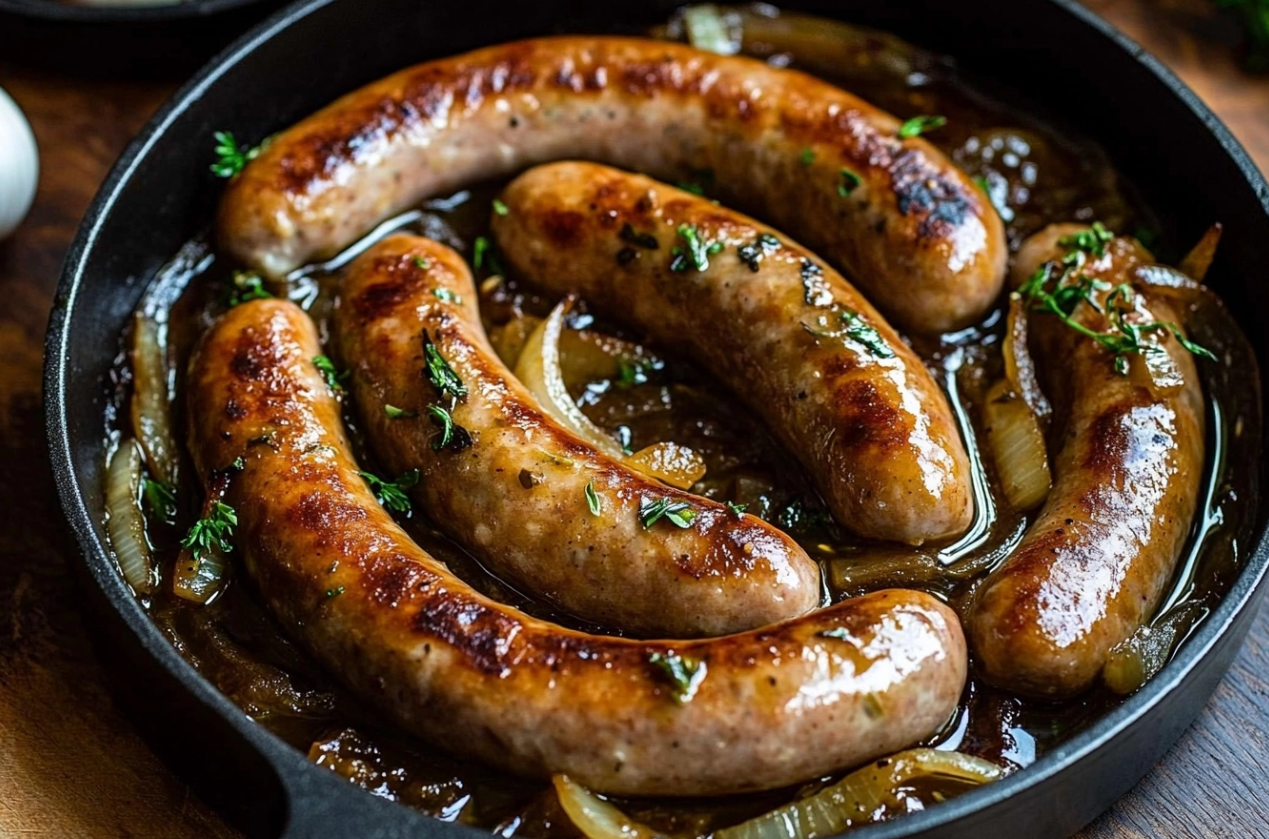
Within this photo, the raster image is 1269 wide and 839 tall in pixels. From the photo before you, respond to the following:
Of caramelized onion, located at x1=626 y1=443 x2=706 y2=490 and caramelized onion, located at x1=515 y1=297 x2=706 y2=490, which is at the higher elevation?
caramelized onion, located at x1=626 y1=443 x2=706 y2=490

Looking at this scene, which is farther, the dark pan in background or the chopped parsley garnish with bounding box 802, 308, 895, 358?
the dark pan in background

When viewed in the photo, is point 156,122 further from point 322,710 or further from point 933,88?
point 933,88

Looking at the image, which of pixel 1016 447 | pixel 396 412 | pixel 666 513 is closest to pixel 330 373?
pixel 396 412

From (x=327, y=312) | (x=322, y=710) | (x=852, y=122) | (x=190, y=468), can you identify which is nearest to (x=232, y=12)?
(x=327, y=312)

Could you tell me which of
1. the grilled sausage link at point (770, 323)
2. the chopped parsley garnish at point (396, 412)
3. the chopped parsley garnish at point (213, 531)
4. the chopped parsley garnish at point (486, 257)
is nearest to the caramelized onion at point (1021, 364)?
the grilled sausage link at point (770, 323)

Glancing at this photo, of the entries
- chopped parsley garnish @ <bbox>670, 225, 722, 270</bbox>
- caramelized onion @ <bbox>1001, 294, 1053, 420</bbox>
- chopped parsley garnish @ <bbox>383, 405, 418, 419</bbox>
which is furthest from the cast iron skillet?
chopped parsley garnish @ <bbox>670, 225, 722, 270</bbox>

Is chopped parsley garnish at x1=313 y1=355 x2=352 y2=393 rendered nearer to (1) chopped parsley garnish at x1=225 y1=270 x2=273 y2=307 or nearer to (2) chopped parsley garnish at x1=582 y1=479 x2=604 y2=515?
(1) chopped parsley garnish at x1=225 y1=270 x2=273 y2=307

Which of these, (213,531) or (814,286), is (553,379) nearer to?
(814,286)
